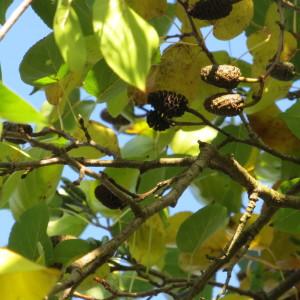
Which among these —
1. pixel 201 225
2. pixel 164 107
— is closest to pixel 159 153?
pixel 201 225

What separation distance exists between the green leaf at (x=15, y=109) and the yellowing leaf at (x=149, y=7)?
58 cm

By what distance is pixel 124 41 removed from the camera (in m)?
0.74

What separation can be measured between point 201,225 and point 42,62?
45 centimetres

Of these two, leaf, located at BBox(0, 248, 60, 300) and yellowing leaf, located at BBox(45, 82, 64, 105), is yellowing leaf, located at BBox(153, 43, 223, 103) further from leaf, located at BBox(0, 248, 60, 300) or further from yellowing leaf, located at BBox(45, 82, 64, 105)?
leaf, located at BBox(0, 248, 60, 300)

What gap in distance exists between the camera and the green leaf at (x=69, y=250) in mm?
1344

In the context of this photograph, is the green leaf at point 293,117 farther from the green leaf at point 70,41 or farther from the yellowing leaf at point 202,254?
the green leaf at point 70,41

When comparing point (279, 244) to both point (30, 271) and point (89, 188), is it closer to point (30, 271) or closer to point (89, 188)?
point (89, 188)

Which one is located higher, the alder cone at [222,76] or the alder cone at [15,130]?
the alder cone at [15,130]

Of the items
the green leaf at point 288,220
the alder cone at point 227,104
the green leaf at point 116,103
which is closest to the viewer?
the alder cone at point 227,104

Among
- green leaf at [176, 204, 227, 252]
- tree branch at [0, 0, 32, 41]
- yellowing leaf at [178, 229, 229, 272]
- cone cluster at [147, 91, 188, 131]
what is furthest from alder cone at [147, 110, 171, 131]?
tree branch at [0, 0, 32, 41]

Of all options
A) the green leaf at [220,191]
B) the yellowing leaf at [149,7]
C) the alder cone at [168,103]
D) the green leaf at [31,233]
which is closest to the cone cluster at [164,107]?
the alder cone at [168,103]

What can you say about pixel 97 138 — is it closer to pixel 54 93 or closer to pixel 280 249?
pixel 54 93

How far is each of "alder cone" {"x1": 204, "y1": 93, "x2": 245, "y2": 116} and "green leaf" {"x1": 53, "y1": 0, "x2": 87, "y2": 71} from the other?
0.49 m

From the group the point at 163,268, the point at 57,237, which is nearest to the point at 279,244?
the point at 163,268
